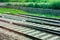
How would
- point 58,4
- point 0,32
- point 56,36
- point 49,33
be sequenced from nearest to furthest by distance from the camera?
point 56,36
point 49,33
point 0,32
point 58,4

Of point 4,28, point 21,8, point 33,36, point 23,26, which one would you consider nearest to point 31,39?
point 33,36

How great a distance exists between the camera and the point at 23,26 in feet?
22.7

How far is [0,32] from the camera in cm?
679

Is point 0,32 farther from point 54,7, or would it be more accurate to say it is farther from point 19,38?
point 54,7

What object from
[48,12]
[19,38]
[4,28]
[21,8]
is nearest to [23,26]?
[4,28]

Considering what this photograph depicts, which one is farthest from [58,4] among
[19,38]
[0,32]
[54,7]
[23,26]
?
[19,38]

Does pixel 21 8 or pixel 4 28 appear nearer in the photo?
pixel 4 28

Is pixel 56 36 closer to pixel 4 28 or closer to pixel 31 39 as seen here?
pixel 31 39

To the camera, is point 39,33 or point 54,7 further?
point 54,7

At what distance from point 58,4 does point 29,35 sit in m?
6.47

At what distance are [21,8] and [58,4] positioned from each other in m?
5.23

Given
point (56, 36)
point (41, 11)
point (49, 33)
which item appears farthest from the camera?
A: point (41, 11)

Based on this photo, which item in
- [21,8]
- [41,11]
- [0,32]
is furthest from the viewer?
[21,8]

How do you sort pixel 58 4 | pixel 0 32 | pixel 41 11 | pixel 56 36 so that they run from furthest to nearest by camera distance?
pixel 41 11
pixel 58 4
pixel 0 32
pixel 56 36
